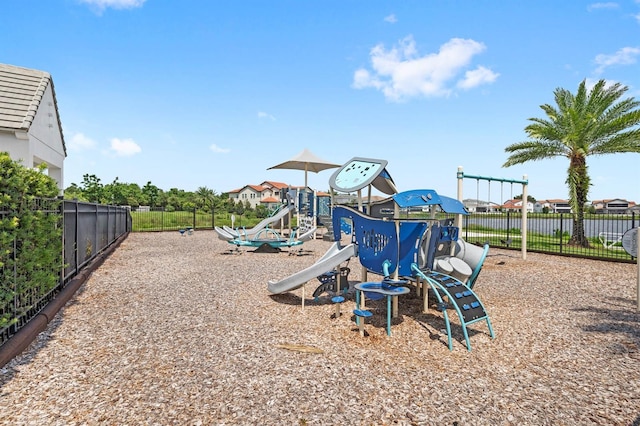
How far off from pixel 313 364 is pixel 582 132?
17614 millimetres

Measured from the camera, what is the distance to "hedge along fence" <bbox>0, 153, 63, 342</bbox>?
13.0 feet

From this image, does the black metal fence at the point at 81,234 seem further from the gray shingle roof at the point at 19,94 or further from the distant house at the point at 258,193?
the distant house at the point at 258,193

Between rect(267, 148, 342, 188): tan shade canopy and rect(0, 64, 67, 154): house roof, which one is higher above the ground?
rect(0, 64, 67, 154): house roof

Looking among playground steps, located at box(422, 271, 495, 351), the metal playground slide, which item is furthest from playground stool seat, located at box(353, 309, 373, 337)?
the metal playground slide

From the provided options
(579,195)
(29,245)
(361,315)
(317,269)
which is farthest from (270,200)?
(361,315)

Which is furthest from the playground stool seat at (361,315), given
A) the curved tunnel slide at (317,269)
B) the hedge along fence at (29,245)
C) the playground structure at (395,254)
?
the hedge along fence at (29,245)

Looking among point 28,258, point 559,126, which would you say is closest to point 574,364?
point 28,258

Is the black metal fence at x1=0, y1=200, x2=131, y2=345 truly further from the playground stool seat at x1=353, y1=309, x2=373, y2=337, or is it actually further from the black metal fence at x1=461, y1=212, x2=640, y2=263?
the black metal fence at x1=461, y1=212, x2=640, y2=263

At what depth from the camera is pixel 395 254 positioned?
5.30 m

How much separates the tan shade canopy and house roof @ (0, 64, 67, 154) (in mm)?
9237

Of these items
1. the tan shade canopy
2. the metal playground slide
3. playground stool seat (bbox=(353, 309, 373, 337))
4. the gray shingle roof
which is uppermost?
the gray shingle roof

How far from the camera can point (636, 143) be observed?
15.7m

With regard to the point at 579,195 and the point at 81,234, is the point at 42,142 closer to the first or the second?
the point at 81,234

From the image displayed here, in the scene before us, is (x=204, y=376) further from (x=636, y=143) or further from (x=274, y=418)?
(x=636, y=143)
